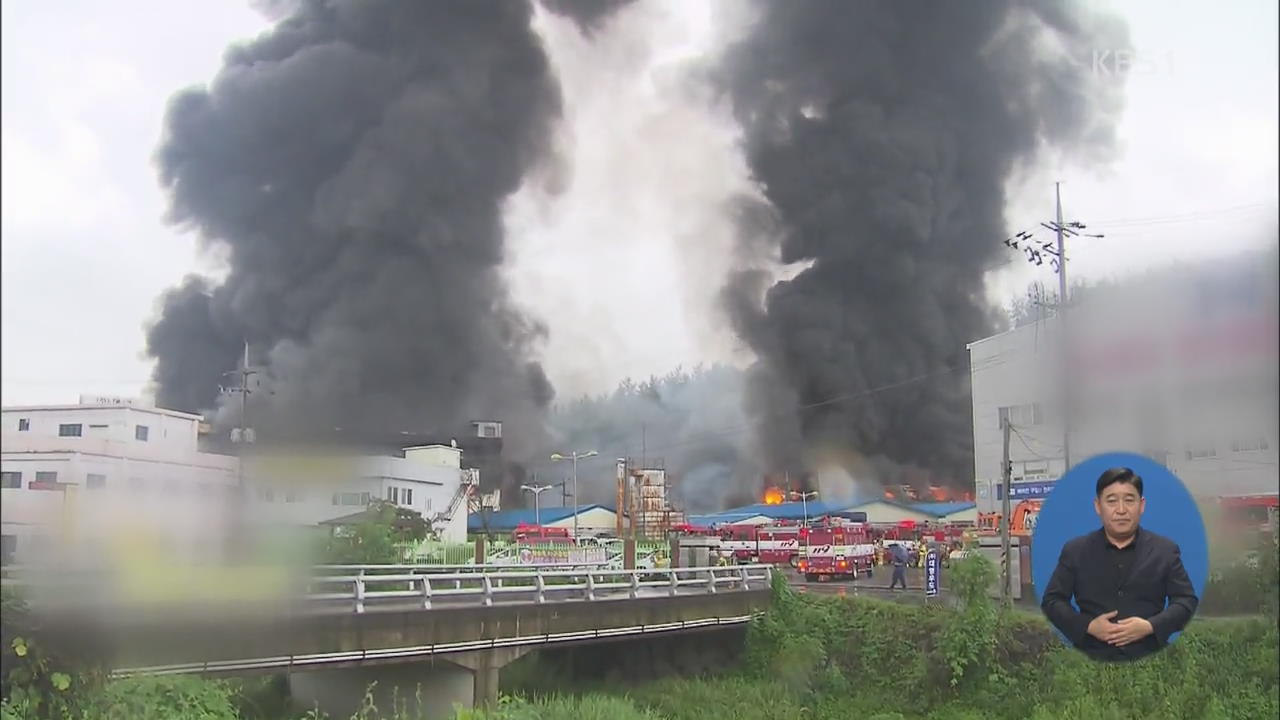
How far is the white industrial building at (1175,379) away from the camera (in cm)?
818

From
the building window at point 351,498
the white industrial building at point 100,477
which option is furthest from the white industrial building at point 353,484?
the white industrial building at point 100,477

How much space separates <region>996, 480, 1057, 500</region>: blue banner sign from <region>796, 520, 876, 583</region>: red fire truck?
382cm

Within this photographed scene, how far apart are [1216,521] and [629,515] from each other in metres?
8.85

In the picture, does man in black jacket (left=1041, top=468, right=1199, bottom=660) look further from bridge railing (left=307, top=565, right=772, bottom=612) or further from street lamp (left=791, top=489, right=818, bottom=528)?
bridge railing (left=307, top=565, right=772, bottom=612)

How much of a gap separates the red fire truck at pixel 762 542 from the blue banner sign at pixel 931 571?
2.24 meters

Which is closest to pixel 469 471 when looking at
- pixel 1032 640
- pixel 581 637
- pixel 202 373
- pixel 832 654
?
pixel 581 637

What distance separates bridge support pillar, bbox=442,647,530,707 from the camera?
478 inches

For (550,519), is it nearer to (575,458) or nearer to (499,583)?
(575,458)

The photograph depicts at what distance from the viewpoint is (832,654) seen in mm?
14609

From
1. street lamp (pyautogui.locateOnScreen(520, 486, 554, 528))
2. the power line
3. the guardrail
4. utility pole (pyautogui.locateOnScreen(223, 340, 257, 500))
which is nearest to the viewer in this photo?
the power line

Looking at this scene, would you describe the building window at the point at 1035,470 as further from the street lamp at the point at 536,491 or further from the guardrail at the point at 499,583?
the street lamp at the point at 536,491

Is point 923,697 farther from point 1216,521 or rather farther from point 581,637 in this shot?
point 1216,521

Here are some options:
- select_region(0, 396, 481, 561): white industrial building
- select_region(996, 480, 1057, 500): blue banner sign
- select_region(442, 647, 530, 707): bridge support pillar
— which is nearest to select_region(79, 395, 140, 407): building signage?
select_region(0, 396, 481, 561): white industrial building

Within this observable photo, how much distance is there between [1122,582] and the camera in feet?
25.5
